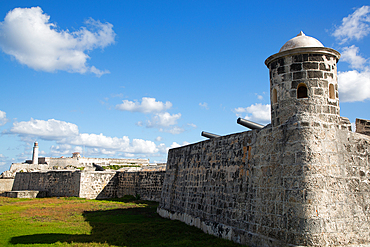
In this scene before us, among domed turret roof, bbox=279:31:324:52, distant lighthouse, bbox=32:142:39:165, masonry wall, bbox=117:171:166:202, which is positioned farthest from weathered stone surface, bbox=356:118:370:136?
distant lighthouse, bbox=32:142:39:165

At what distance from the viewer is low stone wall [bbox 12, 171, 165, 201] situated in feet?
71.3

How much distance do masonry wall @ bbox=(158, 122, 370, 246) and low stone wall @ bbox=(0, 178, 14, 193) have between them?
27848mm

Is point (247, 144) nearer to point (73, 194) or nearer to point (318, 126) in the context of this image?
point (318, 126)

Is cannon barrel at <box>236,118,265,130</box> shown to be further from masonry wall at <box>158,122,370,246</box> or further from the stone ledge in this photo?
the stone ledge

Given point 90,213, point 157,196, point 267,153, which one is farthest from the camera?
point 157,196

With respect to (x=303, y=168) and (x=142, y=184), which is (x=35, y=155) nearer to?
(x=142, y=184)

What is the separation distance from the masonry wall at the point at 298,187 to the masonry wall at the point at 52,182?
1717 centimetres

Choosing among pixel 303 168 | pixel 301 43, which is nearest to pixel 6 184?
pixel 303 168

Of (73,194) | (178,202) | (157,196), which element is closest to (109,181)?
(73,194)

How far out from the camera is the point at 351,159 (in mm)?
7414

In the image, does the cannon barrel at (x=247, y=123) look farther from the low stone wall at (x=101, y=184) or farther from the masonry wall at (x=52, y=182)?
the masonry wall at (x=52, y=182)

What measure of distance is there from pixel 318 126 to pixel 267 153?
1.47 metres

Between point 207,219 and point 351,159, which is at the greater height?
point 351,159

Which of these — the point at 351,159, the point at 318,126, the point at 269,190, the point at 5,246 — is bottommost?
the point at 5,246
